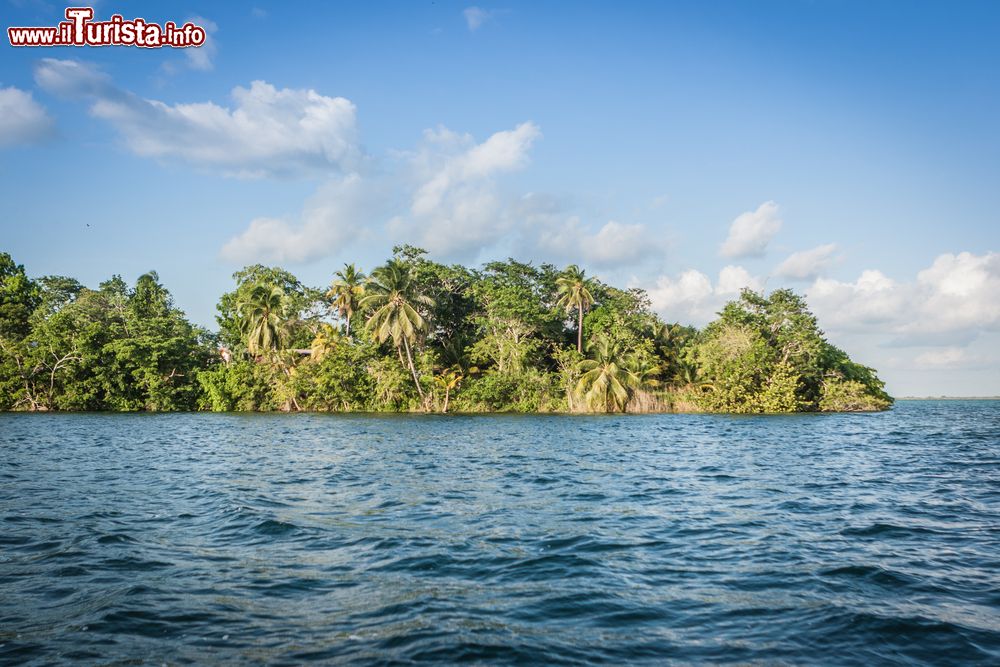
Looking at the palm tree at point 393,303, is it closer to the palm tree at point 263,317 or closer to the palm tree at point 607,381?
the palm tree at point 263,317

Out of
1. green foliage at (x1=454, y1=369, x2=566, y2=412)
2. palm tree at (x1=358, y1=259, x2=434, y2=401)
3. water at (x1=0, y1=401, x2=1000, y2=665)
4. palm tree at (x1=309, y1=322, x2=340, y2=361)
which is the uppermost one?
palm tree at (x1=358, y1=259, x2=434, y2=401)

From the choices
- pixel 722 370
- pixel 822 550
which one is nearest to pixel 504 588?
pixel 822 550

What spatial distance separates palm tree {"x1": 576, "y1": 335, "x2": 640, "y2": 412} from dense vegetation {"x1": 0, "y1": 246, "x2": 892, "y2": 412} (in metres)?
0.14

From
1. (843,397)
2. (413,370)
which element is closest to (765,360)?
(843,397)

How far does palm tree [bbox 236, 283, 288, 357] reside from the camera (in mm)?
65125

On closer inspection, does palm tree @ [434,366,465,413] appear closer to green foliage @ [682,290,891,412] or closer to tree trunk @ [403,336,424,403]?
tree trunk @ [403,336,424,403]

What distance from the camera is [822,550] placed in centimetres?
1065

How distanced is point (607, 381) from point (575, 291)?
13.5 m

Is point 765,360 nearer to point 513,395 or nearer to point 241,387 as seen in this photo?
point 513,395

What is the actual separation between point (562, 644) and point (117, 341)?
69369 millimetres

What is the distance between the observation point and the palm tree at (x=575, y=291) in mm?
68188

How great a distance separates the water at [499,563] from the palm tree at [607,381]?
120 ft

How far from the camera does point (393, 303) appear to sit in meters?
59.4

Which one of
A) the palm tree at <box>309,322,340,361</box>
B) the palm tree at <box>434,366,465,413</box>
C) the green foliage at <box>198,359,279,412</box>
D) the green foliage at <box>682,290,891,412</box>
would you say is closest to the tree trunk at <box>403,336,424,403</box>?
the palm tree at <box>434,366,465,413</box>
